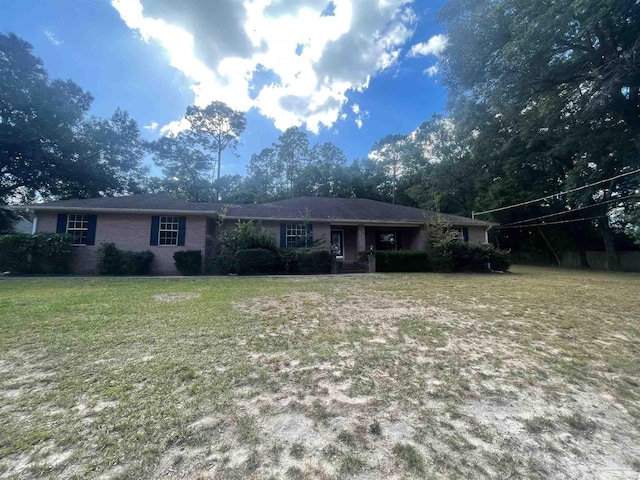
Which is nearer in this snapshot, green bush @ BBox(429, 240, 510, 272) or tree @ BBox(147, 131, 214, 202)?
green bush @ BBox(429, 240, 510, 272)

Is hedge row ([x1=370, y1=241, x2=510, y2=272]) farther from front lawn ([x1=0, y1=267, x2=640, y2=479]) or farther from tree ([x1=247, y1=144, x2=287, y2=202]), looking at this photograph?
tree ([x1=247, y1=144, x2=287, y2=202])

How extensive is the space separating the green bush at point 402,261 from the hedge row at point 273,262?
8.84 ft

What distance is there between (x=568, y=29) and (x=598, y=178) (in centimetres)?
899

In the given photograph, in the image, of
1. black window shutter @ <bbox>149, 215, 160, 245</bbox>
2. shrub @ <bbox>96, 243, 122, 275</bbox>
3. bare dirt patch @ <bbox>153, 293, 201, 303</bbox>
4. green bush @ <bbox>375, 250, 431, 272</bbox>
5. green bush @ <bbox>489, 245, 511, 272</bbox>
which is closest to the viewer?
bare dirt patch @ <bbox>153, 293, 201, 303</bbox>

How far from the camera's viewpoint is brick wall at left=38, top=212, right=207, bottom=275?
11.9m

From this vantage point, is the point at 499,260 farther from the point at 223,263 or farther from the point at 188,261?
the point at 188,261

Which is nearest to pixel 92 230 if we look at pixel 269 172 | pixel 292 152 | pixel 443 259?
pixel 443 259

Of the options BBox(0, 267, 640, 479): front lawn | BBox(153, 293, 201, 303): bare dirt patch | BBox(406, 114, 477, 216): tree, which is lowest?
BBox(0, 267, 640, 479): front lawn

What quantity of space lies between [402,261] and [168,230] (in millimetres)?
11336

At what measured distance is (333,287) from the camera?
28.1ft

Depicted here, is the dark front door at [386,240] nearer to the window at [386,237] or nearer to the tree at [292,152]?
the window at [386,237]

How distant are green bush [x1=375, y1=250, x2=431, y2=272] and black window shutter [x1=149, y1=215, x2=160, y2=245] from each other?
1038 centimetres

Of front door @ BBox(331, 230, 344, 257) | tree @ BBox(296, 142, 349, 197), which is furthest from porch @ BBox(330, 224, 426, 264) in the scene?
tree @ BBox(296, 142, 349, 197)

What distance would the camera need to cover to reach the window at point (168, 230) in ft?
41.3
